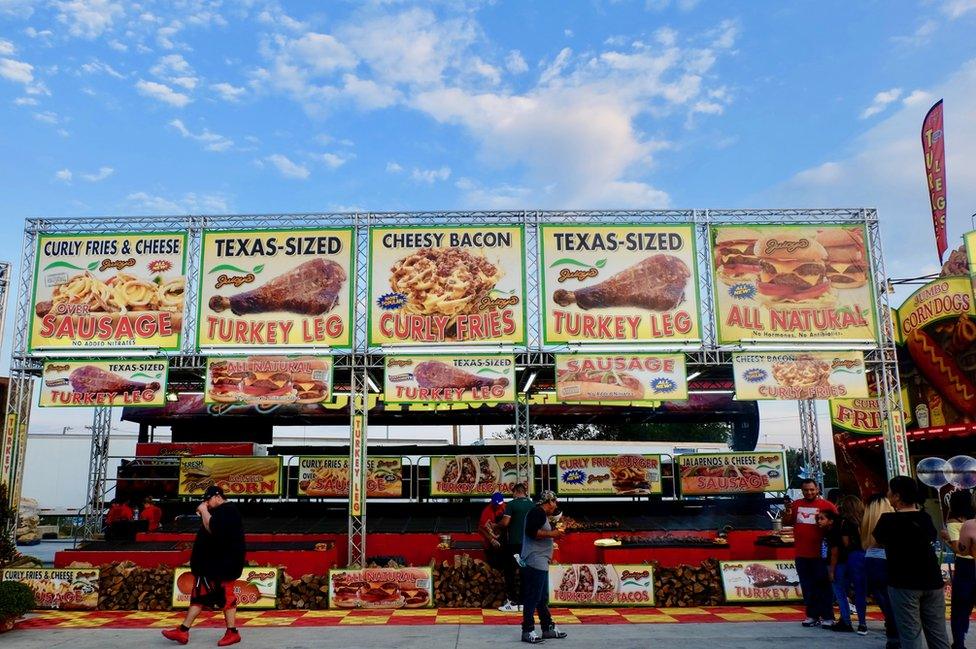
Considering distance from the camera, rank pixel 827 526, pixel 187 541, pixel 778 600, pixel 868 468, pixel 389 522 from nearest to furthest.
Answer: pixel 827 526, pixel 778 600, pixel 187 541, pixel 389 522, pixel 868 468

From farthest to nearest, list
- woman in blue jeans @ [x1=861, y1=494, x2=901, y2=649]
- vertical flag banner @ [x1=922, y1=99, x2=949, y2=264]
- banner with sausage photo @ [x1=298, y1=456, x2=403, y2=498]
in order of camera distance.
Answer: banner with sausage photo @ [x1=298, y1=456, x2=403, y2=498], vertical flag banner @ [x1=922, y1=99, x2=949, y2=264], woman in blue jeans @ [x1=861, y1=494, x2=901, y2=649]

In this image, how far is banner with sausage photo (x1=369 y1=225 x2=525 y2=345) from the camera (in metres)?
14.1

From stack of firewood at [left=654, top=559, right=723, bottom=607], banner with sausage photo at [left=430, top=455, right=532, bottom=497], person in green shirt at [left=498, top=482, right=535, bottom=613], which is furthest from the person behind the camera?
banner with sausage photo at [left=430, top=455, right=532, bottom=497]

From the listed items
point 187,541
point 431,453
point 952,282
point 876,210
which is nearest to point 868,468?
point 952,282

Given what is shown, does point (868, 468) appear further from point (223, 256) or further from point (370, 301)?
point (223, 256)

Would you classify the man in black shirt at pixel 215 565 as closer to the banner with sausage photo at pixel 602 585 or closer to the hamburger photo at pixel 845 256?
the banner with sausage photo at pixel 602 585

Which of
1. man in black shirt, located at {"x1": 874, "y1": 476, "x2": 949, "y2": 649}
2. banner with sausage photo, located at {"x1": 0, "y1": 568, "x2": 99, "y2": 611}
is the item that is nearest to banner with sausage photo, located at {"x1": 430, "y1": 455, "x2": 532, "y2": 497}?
banner with sausage photo, located at {"x1": 0, "y1": 568, "x2": 99, "y2": 611}

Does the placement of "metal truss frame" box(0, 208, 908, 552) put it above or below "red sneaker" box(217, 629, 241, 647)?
above

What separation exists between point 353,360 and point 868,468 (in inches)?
775

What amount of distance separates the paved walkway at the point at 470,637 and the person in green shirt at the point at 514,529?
3.52 ft

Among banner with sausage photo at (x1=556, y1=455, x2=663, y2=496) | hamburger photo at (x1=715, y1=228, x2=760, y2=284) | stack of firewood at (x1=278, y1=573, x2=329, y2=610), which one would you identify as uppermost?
hamburger photo at (x1=715, y1=228, x2=760, y2=284)

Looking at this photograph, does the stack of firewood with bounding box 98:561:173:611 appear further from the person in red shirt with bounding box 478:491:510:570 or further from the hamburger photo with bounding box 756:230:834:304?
the hamburger photo with bounding box 756:230:834:304

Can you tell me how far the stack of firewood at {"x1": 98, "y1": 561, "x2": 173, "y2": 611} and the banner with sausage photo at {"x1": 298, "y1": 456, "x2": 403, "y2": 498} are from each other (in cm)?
691

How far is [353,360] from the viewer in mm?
13695
